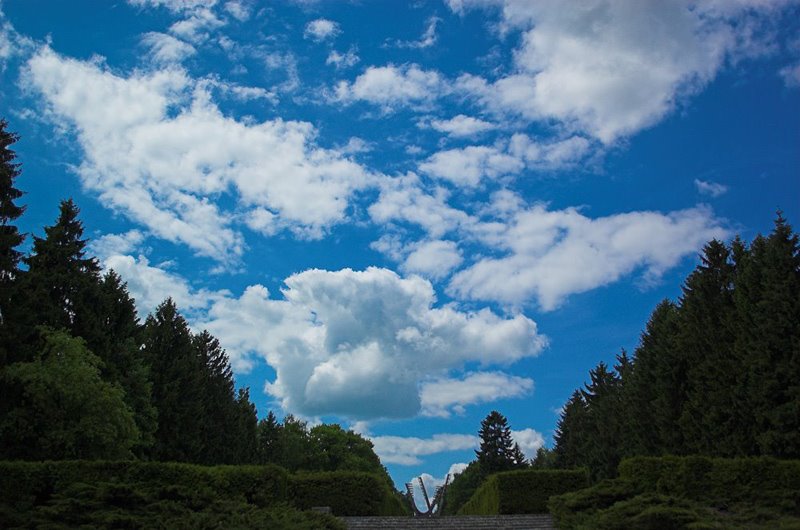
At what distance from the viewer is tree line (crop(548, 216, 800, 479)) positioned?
3064 centimetres

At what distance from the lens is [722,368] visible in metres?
35.1

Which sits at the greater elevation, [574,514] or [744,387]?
[744,387]

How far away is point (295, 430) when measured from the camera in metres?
84.3

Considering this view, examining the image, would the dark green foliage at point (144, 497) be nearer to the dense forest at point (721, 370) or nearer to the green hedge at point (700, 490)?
the green hedge at point (700, 490)

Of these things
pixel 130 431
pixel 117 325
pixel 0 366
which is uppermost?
pixel 117 325

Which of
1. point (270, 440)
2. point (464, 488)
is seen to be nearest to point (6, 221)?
point (270, 440)

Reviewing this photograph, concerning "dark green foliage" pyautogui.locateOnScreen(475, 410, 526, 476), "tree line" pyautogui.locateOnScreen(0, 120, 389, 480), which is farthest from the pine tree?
"dark green foliage" pyautogui.locateOnScreen(475, 410, 526, 476)

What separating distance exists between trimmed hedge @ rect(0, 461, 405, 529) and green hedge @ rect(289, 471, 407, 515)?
909 centimetres

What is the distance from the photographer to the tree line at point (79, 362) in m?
29.9

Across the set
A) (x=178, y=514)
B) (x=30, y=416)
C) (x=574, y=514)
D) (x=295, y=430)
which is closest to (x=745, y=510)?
(x=574, y=514)

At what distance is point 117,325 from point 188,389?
870cm

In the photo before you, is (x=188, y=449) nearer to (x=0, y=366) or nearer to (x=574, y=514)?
(x=0, y=366)

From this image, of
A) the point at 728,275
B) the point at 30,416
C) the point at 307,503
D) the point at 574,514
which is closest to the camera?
the point at 574,514

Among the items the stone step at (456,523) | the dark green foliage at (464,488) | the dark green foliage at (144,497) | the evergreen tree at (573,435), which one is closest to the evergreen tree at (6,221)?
the dark green foliage at (144,497)
